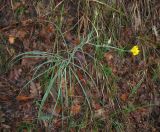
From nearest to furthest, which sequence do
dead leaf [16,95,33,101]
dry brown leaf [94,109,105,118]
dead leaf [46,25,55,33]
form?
dead leaf [16,95,33,101] → dry brown leaf [94,109,105,118] → dead leaf [46,25,55,33]

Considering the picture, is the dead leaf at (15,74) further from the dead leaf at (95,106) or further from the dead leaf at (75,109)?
the dead leaf at (95,106)

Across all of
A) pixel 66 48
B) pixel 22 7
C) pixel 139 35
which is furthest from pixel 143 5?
pixel 22 7

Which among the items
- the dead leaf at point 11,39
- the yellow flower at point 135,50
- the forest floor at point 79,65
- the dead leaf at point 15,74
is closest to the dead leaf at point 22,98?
the forest floor at point 79,65

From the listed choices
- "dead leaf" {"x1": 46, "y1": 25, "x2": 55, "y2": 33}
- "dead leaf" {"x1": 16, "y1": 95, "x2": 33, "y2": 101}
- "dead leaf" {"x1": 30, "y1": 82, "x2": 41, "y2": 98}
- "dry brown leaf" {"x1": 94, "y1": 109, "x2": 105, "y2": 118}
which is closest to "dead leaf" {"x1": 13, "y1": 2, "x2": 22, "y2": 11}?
"dead leaf" {"x1": 46, "y1": 25, "x2": 55, "y2": 33}

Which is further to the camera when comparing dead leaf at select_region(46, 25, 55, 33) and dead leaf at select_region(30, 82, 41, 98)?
dead leaf at select_region(46, 25, 55, 33)

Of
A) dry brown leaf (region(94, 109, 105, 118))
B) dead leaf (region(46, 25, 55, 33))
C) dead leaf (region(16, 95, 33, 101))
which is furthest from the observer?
dead leaf (region(46, 25, 55, 33))

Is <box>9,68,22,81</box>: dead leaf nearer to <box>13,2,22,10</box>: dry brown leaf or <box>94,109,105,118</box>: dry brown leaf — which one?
<box>13,2,22,10</box>: dry brown leaf

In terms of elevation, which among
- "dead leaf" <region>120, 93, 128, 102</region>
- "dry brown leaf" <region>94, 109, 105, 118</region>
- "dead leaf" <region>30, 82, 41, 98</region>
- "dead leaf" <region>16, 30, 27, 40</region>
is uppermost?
"dead leaf" <region>16, 30, 27, 40</region>

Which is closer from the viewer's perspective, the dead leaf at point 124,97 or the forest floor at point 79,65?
the forest floor at point 79,65

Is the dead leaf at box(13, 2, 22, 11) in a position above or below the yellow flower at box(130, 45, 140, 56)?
above

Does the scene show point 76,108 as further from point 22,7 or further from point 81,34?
point 22,7
